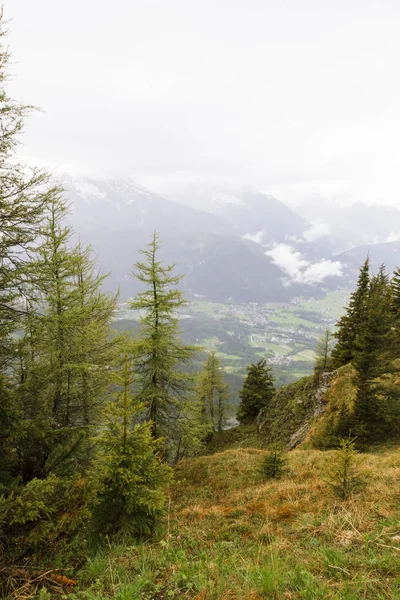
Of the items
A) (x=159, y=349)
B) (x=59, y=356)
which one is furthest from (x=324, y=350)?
(x=59, y=356)

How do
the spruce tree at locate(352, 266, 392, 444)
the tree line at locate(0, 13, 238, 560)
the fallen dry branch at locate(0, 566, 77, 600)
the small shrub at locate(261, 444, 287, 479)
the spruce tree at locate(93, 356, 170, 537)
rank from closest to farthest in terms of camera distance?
the fallen dry branch at locate(0, 566, 77, 600), the tree line at locate(0, 13, 238, 560), the spruce tree at locate(93, 356, 170, 537), the small shrub at locate(261, 444, 287, 479), the spruce tree at locate(352, 266, 392, 444)

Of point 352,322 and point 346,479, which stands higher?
point 352,322

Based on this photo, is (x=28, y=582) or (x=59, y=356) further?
(x=59, y=356)

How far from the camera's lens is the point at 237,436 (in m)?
31.0

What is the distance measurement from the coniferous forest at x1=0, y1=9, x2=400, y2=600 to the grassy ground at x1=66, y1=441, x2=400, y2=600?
0.10 ft

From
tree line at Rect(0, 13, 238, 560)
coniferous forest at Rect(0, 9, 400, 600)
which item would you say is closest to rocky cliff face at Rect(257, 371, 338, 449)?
coniferous forest at Rect(0, 9, 400, 600)

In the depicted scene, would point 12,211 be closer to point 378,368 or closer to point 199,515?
point 199,515

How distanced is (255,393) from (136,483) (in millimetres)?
29022

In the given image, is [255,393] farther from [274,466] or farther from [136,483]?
[136,483]

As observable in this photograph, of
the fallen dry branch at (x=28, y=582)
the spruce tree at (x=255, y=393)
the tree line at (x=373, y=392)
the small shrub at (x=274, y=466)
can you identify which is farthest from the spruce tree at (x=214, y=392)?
the fallen dry branch at (x=28, y=582)

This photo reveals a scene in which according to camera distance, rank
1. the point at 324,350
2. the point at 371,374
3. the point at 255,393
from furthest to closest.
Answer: the point at 255,393, the point at 324,350, the point at 371,374

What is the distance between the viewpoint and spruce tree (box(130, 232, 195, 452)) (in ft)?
44.7

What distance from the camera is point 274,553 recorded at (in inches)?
177

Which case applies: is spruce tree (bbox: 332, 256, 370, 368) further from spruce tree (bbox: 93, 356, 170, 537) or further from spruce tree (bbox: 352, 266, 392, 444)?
spruce tree (bbox: 93, 356, 170, 537)
